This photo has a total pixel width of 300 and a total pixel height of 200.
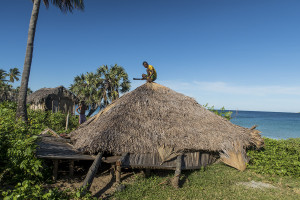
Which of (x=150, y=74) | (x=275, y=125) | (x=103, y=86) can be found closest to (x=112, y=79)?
(x=103, y=86)

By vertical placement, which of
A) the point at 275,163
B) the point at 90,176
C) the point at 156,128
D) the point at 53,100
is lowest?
the point at 275,163

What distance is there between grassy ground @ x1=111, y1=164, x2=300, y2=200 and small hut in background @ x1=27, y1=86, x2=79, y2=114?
16.1 meters

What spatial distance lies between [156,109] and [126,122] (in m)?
1.68

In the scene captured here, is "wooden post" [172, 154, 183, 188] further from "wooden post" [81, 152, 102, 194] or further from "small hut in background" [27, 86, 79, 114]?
"small hut in background" [27, 86, 79, 114]

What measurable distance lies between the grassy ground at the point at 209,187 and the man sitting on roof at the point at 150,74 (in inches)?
191

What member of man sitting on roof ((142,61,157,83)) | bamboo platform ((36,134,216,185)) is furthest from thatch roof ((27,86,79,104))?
man sitting on roof ((142,61,157,83))

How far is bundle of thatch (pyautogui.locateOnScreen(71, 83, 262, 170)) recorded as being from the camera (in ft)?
22.4

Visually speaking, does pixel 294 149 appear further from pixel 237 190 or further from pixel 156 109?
pixel 156 109

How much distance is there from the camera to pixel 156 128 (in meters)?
7.57

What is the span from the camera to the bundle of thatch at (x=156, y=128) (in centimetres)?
683

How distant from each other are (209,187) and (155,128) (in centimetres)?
286

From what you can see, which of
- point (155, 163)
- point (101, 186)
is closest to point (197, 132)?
point (155, 163)

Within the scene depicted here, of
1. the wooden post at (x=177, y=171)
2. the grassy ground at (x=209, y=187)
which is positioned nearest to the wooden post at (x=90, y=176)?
the grassy ground at (x=209, y=187)

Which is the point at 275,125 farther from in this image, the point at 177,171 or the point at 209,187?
the point at 177,171
